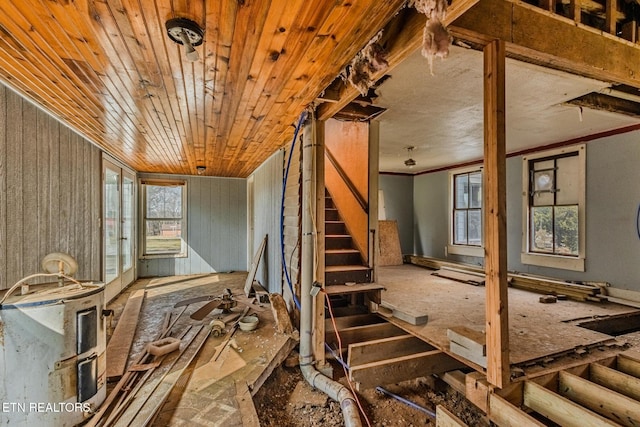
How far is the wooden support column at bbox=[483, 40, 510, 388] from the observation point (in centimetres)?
172

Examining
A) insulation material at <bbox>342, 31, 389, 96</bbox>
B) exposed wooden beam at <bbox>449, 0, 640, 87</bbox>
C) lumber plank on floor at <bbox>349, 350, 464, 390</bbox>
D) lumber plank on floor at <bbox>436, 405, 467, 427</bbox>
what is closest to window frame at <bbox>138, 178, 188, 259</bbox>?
lumber plank on floor at <bbox>349, 350, 464, 390</bbox>

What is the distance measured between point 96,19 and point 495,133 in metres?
2.26

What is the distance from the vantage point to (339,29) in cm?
170

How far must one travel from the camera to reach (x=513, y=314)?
333 cm

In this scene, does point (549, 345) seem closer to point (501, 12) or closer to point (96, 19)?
point (501, 12)

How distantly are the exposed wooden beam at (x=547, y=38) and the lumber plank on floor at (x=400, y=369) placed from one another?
2.43 meters

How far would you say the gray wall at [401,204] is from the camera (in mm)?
7559

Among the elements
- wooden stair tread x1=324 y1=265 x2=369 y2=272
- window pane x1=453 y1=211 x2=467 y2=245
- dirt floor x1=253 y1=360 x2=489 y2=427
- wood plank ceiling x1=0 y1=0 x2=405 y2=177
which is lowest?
dirt floor x1=253 y1=360 x2=489 y2=427

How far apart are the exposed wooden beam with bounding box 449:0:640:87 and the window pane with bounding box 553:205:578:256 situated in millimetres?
2842

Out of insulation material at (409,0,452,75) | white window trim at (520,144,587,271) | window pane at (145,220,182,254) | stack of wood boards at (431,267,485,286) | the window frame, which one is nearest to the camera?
insulation material at (409,0,452,75)

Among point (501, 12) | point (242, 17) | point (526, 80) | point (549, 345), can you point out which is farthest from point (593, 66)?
point (242, 17)

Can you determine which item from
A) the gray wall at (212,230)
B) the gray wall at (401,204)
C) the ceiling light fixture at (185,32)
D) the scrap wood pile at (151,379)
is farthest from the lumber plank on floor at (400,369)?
the gray wall at (212,230)

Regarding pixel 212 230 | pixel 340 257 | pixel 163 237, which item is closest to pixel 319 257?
pixel 340 257

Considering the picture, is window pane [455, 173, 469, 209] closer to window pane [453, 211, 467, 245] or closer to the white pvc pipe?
window pane [453, 211, 467, 245]
